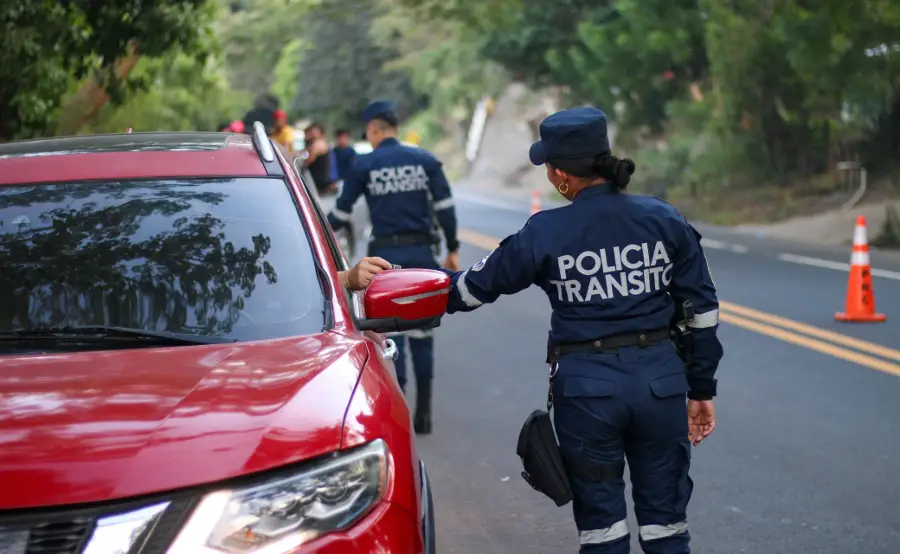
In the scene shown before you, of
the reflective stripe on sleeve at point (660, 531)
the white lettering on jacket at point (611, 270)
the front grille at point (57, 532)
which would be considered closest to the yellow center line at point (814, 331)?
the reflective stripe on sleeve at point (660, 531)

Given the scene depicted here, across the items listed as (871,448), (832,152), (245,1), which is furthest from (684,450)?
(245,1)

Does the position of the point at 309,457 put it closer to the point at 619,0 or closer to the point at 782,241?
the point at 782,241

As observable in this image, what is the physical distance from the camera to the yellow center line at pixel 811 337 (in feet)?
36.1

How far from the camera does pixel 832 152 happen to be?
28.9 meters

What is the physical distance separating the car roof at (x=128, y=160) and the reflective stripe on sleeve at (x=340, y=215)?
3789 millimetres

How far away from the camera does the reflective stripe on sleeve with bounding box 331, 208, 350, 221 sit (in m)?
9.11

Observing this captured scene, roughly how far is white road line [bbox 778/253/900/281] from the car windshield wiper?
45.1 feet

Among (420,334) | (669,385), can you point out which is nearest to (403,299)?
(669,385)

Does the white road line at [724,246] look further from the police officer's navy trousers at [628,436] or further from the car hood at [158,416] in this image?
the car hood at [158,416]

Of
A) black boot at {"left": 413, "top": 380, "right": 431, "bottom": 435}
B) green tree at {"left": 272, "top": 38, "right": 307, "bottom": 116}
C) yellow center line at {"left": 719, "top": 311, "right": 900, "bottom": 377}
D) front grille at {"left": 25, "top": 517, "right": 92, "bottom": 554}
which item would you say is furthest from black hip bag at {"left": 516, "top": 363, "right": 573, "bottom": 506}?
green tree at {"left": 272, "top": 38, "right": 307, "bottom": 116}

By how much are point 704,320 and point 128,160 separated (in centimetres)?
193

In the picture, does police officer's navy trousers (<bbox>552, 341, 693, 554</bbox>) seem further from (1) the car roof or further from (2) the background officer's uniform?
(1) the car roof

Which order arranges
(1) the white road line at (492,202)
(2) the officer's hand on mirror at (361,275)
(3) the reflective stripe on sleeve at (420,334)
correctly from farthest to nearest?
(1) the white road line at (492,202) < (3) the reflective stripe on sleeve at (420,334) < (2) the officer's hand on mirror at (361,275)

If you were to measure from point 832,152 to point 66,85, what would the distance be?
1889 centimetres
